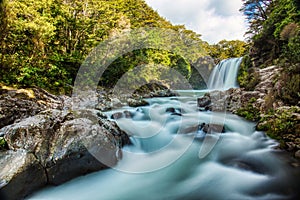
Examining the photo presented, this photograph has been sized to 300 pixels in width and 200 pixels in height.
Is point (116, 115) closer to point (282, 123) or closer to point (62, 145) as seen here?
point (62, 145)

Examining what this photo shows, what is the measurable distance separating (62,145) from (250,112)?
631 cm

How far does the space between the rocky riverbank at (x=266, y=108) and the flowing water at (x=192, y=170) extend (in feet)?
1.01

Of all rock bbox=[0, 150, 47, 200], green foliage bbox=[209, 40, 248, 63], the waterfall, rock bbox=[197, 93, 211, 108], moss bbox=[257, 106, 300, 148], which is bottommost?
rock bbox=[0, 150, 47, 200]

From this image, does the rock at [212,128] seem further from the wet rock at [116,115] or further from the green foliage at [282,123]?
the wet rock at [116,115]

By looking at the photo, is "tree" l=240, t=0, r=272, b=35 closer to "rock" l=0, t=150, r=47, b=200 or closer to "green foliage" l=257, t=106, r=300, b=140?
"green foliage" l=257, t=106, r=300, b=140

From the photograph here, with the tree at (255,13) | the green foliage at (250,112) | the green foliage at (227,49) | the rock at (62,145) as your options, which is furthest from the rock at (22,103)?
the green foliage at (227,49)

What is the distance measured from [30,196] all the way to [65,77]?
301 inches

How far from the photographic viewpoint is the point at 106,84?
12977mm

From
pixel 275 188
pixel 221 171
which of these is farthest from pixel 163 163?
pixel 275 188

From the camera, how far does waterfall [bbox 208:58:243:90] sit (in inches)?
536

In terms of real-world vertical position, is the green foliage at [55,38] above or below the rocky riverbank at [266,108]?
above

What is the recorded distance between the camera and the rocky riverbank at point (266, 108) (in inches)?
169

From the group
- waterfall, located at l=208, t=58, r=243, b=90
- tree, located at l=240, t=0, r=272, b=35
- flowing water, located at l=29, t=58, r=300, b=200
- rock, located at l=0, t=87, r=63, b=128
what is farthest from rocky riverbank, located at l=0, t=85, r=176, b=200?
tree, located at l=240, t=0, r=272, b=35

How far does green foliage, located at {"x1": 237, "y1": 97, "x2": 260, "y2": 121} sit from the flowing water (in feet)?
2.18
